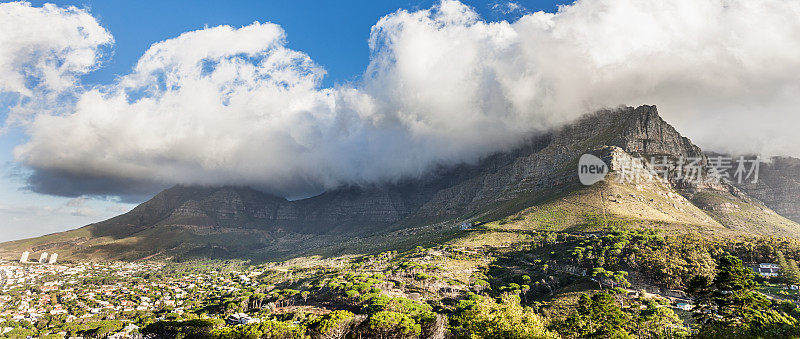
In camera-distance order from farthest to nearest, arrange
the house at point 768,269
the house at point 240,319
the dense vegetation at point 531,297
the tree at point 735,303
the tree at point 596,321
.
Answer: the house at point 240,319 < the house at point 768,269 < the tree at point 596,321 < the dense vegetation at point 531,297 < the tree at point 735,303

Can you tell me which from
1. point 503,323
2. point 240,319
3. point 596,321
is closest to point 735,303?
point 596,321

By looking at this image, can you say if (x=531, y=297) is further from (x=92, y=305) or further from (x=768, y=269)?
(x=92, y=305)

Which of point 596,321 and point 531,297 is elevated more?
point 596,321

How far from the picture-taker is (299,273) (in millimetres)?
194875

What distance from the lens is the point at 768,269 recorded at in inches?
3580

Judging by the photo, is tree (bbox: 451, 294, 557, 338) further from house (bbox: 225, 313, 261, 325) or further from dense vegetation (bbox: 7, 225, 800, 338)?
house (bbox: 225, 313, 261, 325)

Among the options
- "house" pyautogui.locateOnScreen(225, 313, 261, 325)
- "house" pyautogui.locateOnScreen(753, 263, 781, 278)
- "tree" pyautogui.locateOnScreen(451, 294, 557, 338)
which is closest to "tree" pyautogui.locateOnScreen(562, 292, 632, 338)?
"tree" pyautogui.locateOnScreen(451, 294, 557, 338)

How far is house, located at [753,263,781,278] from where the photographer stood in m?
88.8

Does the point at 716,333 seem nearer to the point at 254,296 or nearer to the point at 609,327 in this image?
the point at 609,327

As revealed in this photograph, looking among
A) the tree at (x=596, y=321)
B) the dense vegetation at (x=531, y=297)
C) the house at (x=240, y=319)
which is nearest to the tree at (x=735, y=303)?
the dense vegetation at (x=531, y=297)

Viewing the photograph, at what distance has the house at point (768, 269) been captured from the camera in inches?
3494

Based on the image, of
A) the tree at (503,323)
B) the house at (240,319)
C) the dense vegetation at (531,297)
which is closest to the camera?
the tree at (503,323)

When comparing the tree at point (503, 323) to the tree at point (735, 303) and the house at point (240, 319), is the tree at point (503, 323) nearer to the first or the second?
the tree at point (735, 303)

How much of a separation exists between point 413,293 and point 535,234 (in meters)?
75.4
